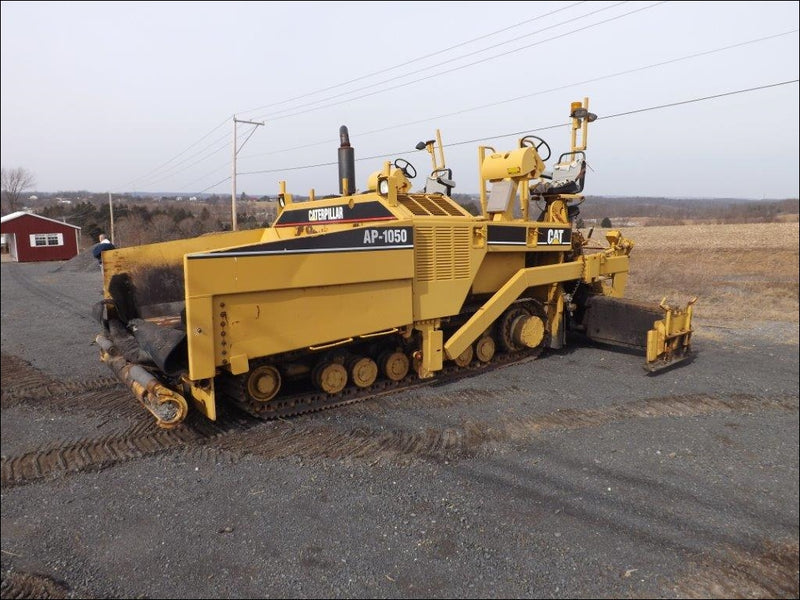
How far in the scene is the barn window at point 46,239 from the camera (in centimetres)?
270

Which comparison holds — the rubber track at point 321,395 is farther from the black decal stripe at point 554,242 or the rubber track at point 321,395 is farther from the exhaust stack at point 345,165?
the exhaust stack at point 345,165

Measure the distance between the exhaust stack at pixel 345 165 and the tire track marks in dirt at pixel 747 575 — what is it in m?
6.03

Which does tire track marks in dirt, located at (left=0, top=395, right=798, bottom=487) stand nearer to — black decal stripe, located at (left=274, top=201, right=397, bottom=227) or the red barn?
the red barn

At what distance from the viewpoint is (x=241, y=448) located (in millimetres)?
4887

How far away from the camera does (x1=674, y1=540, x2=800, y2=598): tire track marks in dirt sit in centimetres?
292

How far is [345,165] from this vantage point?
766 centimetres

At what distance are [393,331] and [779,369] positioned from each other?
5.46 metres

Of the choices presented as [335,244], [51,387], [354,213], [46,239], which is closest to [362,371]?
[335,244]

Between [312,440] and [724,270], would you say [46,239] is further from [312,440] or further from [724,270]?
[724,270]

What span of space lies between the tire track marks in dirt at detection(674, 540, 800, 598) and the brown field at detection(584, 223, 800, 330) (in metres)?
7.33

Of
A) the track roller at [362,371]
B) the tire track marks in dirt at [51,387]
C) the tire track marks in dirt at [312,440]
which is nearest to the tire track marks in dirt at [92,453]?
the tire track marks in dirt at [312,440]

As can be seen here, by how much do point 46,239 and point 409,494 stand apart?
2.97 metres

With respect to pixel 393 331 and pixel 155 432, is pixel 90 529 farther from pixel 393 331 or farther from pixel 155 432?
pixel 393 331

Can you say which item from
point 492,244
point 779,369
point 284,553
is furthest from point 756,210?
point 284,553
